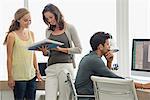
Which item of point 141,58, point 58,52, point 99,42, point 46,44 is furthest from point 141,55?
point 46,44

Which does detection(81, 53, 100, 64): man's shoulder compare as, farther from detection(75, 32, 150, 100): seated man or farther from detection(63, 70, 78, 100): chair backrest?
detection(63, 70, 78, 100): chair backrest

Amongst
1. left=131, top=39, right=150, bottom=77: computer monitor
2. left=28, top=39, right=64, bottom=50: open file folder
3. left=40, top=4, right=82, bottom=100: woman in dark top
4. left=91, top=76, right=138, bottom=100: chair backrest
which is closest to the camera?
left=91, top=76, right=138, bottom=100: chair backrest

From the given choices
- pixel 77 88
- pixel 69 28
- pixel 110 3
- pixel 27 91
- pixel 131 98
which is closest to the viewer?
pixel 131 98

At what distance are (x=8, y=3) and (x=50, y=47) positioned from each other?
53.8 inches

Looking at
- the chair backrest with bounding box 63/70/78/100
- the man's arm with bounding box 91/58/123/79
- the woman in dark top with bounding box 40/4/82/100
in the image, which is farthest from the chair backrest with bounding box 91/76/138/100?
the woman in dark top with bounding box 40/4/82/100

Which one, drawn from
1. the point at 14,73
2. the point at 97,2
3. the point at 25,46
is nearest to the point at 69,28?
the point at 25,46

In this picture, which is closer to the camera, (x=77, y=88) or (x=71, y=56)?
(x=77, y=88)

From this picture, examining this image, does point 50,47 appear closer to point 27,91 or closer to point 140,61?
point 27,91

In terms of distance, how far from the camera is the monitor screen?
3475mm

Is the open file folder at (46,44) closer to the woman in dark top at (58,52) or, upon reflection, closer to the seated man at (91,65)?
the woman in dark top at (58,52)

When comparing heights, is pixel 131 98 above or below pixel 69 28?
below

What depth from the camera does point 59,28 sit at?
3.36m

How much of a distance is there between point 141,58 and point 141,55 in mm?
32

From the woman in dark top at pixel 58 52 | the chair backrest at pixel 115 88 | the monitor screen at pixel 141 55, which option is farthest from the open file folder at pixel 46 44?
the monitor screen at pixel 141 55
